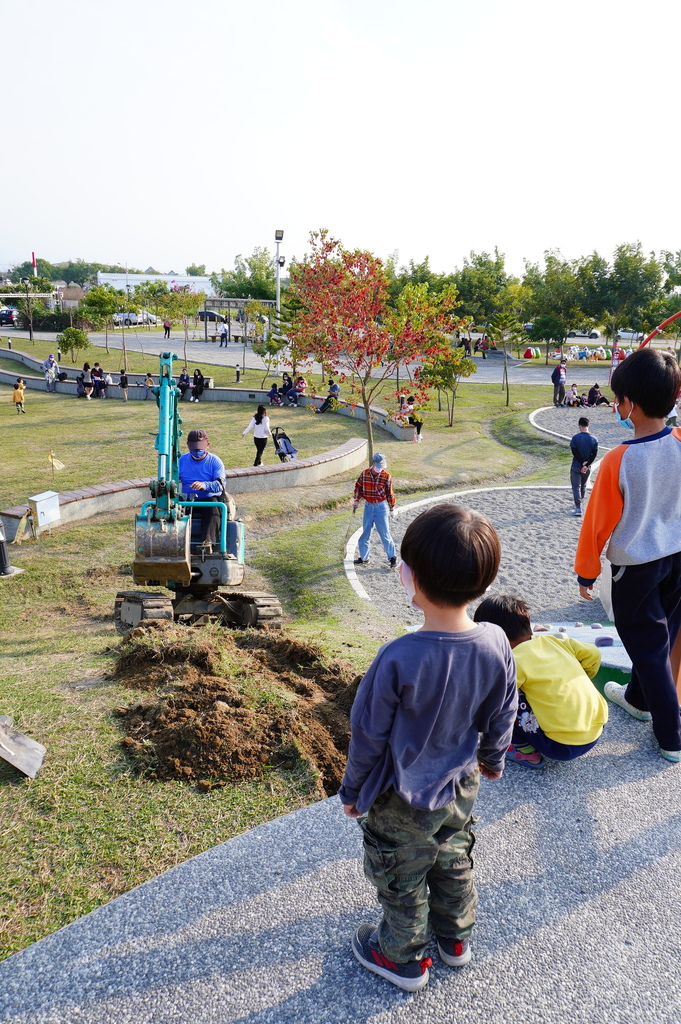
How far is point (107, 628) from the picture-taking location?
7.94m

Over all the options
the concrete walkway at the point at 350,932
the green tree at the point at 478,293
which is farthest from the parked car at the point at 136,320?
the concrete walkway at the point at 350,932

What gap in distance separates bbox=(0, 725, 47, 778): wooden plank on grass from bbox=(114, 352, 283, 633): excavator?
2425mm

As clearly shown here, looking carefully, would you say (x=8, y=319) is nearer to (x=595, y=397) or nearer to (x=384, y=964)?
(x=595, y=397)

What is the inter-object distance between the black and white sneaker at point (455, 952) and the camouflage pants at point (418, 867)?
0.03 m

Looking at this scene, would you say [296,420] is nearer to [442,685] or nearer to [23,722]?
[23,722]

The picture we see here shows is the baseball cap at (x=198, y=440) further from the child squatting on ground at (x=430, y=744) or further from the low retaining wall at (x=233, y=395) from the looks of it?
the low retaining wall at (x=233, y=395)

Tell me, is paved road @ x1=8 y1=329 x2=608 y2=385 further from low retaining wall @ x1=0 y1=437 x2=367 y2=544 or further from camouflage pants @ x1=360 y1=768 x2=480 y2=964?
camouflage pants @ x1=360 y1=768 x2=480 y2=964

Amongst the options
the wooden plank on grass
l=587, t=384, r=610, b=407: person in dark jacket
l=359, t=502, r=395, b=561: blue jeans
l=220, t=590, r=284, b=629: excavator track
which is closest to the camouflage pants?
the wooden plank on grass

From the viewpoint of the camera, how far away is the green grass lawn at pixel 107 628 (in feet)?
11.1

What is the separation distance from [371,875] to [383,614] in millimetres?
5952

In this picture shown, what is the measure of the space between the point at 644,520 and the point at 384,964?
2277 millimetres

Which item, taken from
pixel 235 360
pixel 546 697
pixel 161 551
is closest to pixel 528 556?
pixel 161 551

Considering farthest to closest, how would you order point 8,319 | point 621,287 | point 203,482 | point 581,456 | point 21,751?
point 8,319
point 621,287
point 581,456
point 203,482
point 21,751

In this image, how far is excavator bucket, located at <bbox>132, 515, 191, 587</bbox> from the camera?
256 inches
